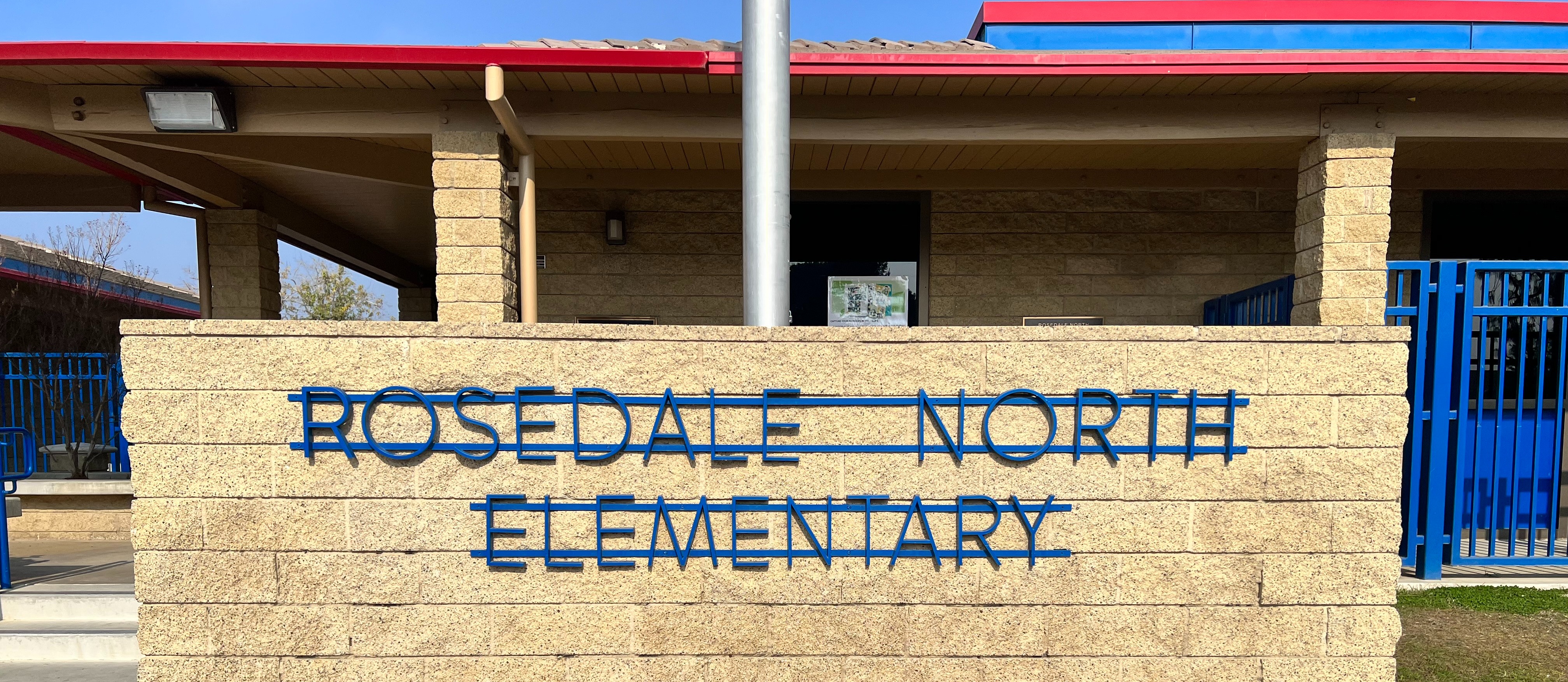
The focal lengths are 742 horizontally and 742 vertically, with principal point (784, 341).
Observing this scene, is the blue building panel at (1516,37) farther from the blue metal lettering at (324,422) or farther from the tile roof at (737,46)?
the blue metal lettering at (324,422)

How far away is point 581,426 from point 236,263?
6057 mm

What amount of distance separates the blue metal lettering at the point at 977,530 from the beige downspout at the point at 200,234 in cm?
726

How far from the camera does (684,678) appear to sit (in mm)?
2881

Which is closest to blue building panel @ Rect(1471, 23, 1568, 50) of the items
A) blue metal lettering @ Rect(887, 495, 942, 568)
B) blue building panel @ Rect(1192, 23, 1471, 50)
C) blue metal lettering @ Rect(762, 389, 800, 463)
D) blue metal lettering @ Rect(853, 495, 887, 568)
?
blue building panel @ Rect(1192, 23, 1471, 50)

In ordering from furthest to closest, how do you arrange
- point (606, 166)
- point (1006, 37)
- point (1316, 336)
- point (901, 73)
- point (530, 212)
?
point (1006, 37) → point (606, 166) → point (530, 212) → point (901, 73) → point (1316, 336)

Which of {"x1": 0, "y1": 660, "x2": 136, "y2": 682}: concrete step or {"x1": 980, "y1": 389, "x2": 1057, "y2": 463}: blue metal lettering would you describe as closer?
{"x1": 980, "y1": 389, "x2": 1057, "y2": 463}: blue metal lettering

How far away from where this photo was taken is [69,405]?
6430mm

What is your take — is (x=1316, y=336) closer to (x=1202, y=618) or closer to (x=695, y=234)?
(x=1202, y=618)

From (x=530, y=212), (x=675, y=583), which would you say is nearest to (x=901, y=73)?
(x=530, y=212)

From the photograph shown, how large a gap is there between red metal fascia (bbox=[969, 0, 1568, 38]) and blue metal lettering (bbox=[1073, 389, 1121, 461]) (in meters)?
6.48

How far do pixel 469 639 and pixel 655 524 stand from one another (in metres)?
0.85

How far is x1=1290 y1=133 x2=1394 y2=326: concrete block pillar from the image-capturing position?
4.40 m

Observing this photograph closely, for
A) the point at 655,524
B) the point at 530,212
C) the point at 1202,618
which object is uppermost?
A: the point at 530,212

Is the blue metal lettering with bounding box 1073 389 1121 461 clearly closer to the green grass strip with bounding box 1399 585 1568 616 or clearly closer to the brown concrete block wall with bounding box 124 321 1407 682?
the brown concrete block wall with bounding box 124 321 1407 682
